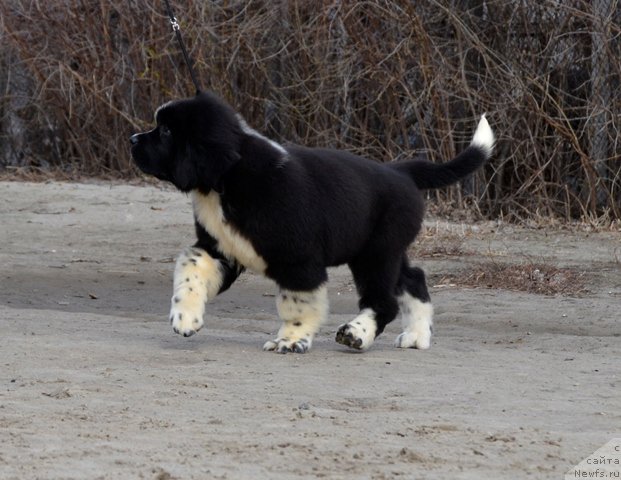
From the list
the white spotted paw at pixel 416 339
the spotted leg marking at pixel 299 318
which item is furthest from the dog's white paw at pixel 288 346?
the white spotted paw at pixel 416 339

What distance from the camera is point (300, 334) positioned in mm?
6426

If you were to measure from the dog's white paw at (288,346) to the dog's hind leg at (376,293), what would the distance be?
0.76ft

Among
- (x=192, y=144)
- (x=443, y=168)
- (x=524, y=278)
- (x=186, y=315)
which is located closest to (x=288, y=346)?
(x=186, y=315)

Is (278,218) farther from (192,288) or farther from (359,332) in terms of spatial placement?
(359,332)

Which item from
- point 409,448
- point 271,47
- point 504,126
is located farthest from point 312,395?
point 271,47

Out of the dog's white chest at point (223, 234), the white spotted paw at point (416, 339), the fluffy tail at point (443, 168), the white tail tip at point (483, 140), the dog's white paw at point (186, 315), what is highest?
the white tail tip at point (483, 140)

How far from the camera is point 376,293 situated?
6.63 metres

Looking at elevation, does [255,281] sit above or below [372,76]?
below

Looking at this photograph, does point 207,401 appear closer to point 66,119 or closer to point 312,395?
point 312,395

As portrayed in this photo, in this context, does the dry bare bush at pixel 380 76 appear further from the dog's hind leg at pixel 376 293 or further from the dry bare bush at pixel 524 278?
the dog's hind leg at pixel 376 293

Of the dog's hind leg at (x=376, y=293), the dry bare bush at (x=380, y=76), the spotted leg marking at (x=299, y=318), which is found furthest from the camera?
the dry bare bush at (x=380, y=76)

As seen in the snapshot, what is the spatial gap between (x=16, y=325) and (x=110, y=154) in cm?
785

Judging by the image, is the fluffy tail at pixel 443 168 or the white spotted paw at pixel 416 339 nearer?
the white spotted paw at pixel 416 339

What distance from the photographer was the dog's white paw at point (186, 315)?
611cm
